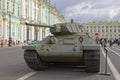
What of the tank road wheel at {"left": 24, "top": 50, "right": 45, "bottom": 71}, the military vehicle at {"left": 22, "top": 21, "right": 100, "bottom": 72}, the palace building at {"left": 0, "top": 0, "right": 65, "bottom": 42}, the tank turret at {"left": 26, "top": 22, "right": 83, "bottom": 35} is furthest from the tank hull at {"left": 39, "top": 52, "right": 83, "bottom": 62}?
the palace building at {"left": 0, "top": 0, "right": 65, "bottom": 42}

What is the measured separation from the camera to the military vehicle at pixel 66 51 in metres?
12.8

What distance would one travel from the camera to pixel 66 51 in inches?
514

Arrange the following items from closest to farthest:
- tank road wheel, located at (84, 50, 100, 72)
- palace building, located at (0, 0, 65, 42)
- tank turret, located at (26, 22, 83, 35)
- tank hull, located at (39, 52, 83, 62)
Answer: tank road wheel, located at (84, 50, 100, 72), tank hull, located at (39, 52, 83, 62), tank turret, located at (26, 22, 83, 35), palace building, located at (0, 0, 65, 42)

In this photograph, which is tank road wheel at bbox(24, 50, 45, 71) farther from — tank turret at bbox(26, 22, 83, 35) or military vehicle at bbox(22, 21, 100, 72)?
tank turret at bbox(26, 22, 83, 35)

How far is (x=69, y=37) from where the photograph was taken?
1419 cm

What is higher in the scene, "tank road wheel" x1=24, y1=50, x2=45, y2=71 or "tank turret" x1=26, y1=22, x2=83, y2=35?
"tank turret" x1=26, y1=22, x2=83, y2=35

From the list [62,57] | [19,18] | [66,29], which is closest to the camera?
[62,57]

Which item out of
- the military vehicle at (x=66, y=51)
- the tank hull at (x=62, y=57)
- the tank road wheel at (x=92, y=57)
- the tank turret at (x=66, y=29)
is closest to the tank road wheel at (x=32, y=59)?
the military vehicle at (x=66, y=51)

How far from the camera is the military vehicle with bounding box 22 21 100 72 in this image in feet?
42.0

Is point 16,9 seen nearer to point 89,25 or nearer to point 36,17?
point 36,17

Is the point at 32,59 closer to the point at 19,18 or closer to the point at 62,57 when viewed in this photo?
the point at 62,57

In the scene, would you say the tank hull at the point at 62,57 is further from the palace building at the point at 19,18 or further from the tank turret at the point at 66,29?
the palace building at the point at 19,18

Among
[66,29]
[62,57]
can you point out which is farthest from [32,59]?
[66,29]

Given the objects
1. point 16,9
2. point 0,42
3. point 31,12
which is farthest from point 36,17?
point 0,42
